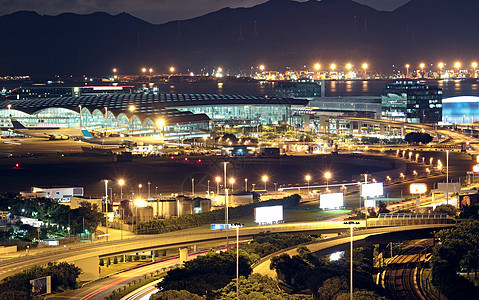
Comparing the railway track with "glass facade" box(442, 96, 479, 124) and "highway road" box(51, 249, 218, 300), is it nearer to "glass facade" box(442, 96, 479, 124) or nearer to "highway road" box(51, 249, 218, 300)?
"highway road" box(51, 249, 218, 300)

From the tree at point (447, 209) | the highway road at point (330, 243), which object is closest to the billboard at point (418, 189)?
the tree at point (447, 209)

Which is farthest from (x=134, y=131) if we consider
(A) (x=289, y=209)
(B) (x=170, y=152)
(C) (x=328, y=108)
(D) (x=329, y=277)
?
(D) (x=329, y=277)

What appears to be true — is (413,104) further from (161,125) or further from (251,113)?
(161,125)

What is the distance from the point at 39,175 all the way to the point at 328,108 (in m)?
51.1

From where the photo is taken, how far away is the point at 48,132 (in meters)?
84.0

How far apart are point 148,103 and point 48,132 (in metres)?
11.7

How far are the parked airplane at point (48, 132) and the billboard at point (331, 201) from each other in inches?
1772

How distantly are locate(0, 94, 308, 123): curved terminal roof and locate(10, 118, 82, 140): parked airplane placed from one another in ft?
6.95

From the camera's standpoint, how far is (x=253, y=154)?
6378 centimetres

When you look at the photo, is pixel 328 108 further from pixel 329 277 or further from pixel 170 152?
pixel 329 277

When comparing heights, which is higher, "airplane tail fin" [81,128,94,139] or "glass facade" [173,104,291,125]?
"glass facade" [173,104,291,125]

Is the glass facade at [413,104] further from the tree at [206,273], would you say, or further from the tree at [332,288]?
the tree at [332,288]

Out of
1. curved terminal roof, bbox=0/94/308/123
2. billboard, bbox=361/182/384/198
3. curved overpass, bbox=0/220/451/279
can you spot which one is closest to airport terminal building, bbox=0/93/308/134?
curved terminal roof, bbox=0/94/308/123

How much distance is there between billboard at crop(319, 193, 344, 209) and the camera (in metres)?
37.2
